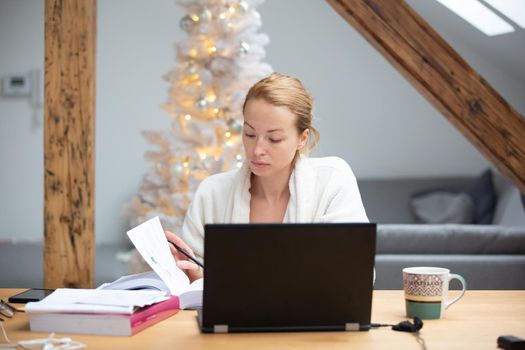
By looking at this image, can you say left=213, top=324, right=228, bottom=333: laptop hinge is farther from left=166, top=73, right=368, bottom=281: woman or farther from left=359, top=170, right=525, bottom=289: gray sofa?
left=359, top=170, right=525, bottom=289: gray sofa

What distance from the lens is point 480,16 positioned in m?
5.32

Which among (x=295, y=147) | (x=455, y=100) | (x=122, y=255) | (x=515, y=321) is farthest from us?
(x=122, y=255)

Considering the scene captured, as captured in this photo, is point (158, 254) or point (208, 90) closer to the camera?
point (158, 254)

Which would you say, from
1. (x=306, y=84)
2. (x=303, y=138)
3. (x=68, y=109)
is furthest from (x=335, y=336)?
(x=306, y=84)

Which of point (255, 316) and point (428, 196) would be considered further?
point (428, 196)

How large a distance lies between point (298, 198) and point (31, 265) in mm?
3780

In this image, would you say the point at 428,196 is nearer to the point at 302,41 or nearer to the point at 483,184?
the point at 483,184

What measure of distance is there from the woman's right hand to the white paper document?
0.13 feet

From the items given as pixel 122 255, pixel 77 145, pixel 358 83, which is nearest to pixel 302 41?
pixel 358 83

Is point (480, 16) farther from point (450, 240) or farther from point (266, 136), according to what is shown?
point (266, 136)

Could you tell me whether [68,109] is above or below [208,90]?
below

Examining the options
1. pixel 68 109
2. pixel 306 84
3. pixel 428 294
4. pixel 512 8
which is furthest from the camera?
pixel 306 84

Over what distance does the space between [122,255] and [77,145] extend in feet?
10.1

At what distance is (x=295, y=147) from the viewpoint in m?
2.29
